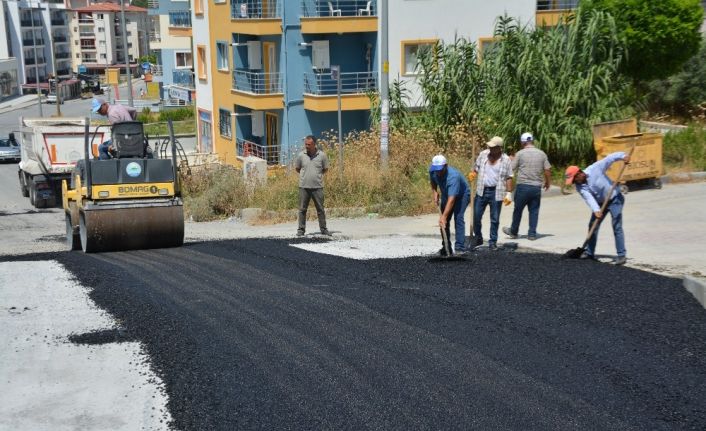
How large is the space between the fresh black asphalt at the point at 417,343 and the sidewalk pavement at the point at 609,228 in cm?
133

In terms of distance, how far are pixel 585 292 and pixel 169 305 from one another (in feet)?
15.1

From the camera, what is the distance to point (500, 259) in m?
11.8

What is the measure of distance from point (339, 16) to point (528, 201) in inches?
746

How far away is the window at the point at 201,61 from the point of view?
39.2 m

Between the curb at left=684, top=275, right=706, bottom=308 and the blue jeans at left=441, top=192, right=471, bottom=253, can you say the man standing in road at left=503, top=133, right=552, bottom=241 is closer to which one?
the blue jeans at left=441, top=192, right=471, bottom=253

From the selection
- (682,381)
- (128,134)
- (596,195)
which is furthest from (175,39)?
(682,381)

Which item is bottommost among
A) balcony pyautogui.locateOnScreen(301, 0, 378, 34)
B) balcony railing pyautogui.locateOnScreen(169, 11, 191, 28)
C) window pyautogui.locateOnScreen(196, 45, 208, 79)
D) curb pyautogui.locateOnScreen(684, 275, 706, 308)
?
curb pyautogui.locateOnScreen(684, 275, 706, 308)

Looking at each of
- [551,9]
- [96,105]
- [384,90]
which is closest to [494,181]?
[96,105]

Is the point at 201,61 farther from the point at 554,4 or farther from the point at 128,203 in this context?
the point at 128,203

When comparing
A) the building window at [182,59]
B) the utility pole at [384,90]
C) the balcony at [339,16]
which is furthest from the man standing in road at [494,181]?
the building window at [182,59]

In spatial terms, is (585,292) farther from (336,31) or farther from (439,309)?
(336,31)

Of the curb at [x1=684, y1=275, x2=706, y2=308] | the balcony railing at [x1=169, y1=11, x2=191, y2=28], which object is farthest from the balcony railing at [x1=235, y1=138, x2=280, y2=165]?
the curb at [x1=684, y1=275, x2=706, y2=308]

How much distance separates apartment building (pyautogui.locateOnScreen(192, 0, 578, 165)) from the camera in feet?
99.9

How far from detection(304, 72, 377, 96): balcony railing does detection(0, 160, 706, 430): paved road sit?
787 inches
